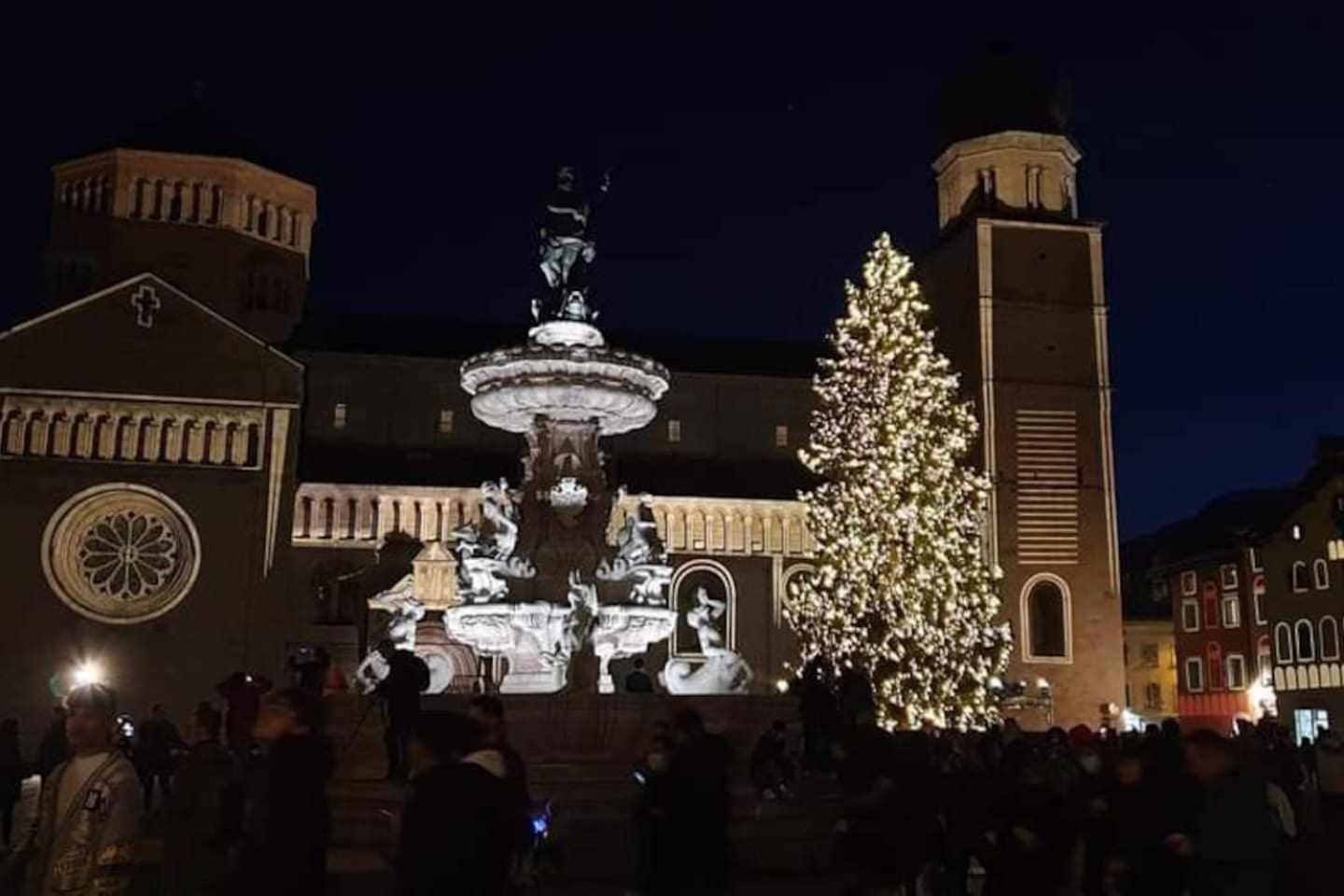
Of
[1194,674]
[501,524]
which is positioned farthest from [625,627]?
[1194,674]

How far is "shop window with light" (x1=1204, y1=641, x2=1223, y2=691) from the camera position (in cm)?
5481

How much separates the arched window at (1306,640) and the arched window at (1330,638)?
61 centimetres

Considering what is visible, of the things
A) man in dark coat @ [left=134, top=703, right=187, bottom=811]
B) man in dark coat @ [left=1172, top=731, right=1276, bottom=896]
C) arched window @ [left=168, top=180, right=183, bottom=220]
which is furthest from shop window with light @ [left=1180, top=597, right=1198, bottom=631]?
man in dark coat @ [left=1172, top=731, right=1276, bottom=896]

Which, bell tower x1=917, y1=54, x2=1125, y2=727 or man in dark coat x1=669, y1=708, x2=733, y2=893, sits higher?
bell tower x1=917, y1=54, x2=1125, y2=727

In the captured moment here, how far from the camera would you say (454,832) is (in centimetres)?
507

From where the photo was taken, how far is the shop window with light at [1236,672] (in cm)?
5300

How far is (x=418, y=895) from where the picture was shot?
198 inches

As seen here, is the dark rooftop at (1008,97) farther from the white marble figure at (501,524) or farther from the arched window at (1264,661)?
the white marble figure at (501,524)

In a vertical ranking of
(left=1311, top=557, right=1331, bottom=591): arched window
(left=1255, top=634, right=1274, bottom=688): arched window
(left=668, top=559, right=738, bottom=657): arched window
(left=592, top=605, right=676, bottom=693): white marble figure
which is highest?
(left=1311, top=557, right=1331, bottom=591): arched window

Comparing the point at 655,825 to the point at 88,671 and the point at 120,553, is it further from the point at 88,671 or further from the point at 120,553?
the point at 120,553

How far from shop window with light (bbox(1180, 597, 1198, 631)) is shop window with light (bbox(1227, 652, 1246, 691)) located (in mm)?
3281

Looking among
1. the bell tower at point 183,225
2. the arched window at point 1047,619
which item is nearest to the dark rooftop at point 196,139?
the bell tower at point 183,225

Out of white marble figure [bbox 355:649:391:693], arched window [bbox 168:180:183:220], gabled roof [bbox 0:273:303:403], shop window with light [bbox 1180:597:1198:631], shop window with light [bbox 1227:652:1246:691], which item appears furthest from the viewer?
shop window with light [bbox 1180:597:1198:631]

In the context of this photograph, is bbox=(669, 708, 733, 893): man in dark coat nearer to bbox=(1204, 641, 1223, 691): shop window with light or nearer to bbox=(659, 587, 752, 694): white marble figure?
bbox=(659, 587, 752, 694): white marble figure
